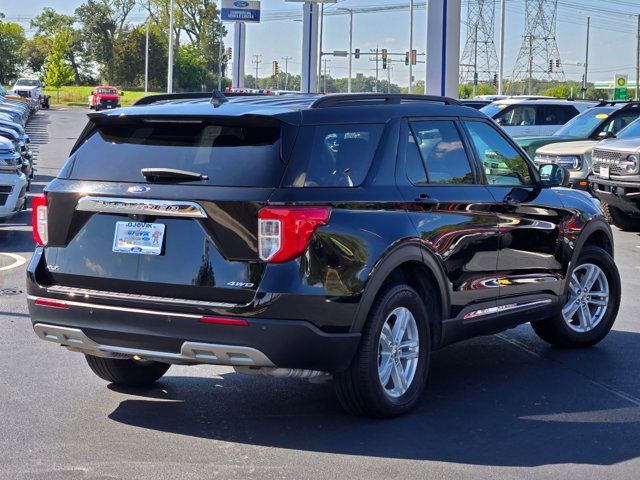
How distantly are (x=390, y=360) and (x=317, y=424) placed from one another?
0.55m

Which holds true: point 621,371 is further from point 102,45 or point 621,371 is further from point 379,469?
point 102,45

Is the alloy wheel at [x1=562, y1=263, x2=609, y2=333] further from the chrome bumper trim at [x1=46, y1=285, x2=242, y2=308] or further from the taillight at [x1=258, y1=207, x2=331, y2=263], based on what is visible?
the chrome bumper trim at [x1=46, y1=285, x2=242, y2=308]

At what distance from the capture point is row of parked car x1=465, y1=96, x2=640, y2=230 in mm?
15922

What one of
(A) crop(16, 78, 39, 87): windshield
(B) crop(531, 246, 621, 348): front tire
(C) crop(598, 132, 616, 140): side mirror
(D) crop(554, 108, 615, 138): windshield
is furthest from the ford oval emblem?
(A) crop(16, 78, 39, 87): windshield

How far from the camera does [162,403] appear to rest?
6586mm

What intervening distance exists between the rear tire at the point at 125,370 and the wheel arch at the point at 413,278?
1.71m

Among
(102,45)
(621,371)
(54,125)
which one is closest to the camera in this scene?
(621,371)

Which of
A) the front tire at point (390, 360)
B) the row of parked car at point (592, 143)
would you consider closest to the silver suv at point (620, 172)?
the row of parked car at point (592, 143)

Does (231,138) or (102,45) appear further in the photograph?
(102,45)

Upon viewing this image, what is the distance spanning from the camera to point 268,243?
18.1 ft

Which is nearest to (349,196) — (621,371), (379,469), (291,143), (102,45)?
(291,143)

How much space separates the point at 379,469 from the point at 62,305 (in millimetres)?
1944

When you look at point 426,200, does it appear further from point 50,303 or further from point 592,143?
point 592,143

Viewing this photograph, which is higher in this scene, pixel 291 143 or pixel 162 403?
pixel 291 143
